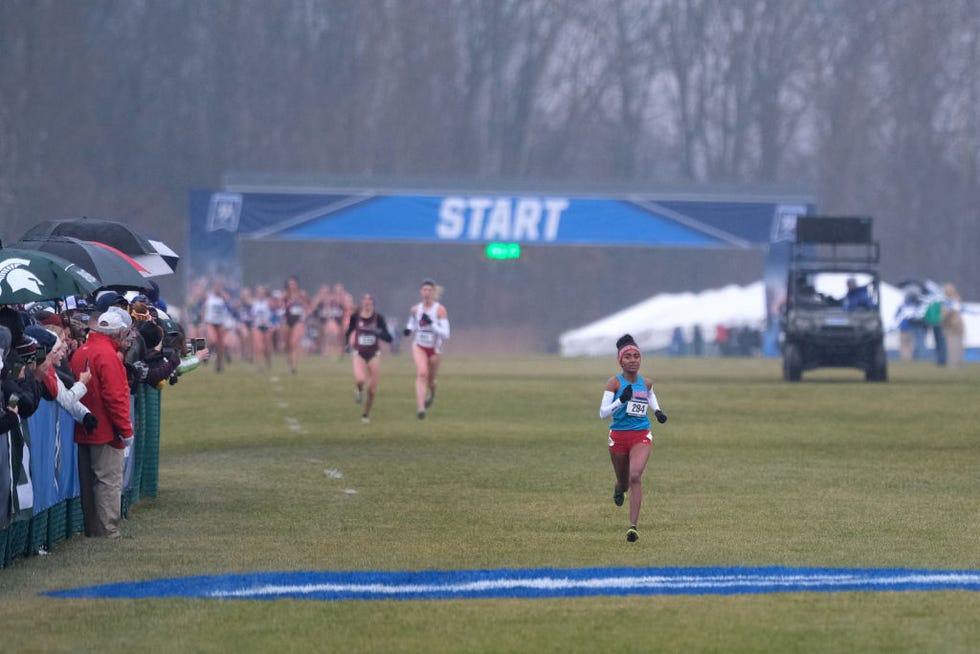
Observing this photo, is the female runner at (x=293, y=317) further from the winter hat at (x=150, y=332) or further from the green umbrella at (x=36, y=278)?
the green umbrella at (x=36, y=278)

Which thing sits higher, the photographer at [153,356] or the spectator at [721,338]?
the spectator at [721,338]

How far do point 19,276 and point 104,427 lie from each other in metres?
1.69

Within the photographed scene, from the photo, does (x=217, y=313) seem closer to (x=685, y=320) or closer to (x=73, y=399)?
(x=73, y=399)

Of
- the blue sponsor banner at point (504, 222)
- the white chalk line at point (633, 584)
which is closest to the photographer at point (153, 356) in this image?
the white chalk line at point (633, 584)

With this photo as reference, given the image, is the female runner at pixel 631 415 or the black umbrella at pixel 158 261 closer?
the female runner at pixel 631 415

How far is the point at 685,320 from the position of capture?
235 feet

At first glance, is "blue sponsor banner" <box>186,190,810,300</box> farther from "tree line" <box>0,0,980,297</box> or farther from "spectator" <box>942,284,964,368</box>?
"tree line" <box>0,0,980,297</box>

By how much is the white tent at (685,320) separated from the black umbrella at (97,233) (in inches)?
1987

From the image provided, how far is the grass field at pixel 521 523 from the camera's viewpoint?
34.6ft

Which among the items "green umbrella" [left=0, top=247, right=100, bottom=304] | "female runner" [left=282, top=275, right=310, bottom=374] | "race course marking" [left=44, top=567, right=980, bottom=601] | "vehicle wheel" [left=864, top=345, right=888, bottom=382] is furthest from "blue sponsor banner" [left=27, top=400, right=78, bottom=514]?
"vehicle wheel" [left=864, top=345, right=888, bottom=382]

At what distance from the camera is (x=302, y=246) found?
88.2m

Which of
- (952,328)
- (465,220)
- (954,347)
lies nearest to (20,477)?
(954,347)

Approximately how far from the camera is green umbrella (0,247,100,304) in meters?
13.3

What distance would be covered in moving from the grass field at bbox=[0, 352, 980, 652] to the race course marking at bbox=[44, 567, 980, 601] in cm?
26
